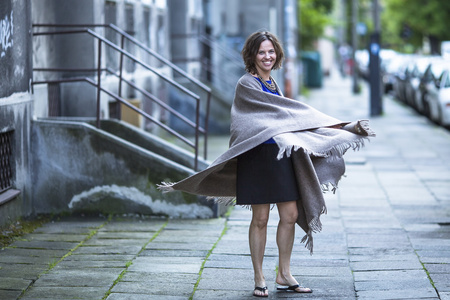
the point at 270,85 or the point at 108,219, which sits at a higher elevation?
the point at 270,85

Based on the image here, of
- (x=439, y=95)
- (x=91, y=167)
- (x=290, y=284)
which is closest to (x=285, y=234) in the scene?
(x=290, y=284)

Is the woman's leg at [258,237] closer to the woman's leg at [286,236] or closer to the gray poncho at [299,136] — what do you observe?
the woman's leg at [286,236]

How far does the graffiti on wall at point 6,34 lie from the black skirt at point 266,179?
129 inches

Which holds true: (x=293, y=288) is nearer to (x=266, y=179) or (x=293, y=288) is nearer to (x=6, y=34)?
(x=266, y=179)

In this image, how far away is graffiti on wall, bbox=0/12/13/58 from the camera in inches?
313

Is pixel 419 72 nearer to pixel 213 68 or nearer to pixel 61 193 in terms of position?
pixel 213 68

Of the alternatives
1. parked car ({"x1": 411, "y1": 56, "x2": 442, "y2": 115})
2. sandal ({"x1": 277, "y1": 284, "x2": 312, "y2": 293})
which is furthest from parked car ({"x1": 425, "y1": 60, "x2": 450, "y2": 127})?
sandal ({"x1": 277, "y1": 284, "x2": 312, "y2": 293})

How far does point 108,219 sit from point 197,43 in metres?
11.3

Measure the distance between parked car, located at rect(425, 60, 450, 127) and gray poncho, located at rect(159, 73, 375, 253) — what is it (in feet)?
48.1

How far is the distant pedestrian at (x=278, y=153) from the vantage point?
571cm

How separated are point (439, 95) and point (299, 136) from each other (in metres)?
15.8

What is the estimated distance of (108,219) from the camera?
8789mm

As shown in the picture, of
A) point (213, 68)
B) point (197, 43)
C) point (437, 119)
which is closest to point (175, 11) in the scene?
point (197, 43)

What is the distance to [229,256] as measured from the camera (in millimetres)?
7152
